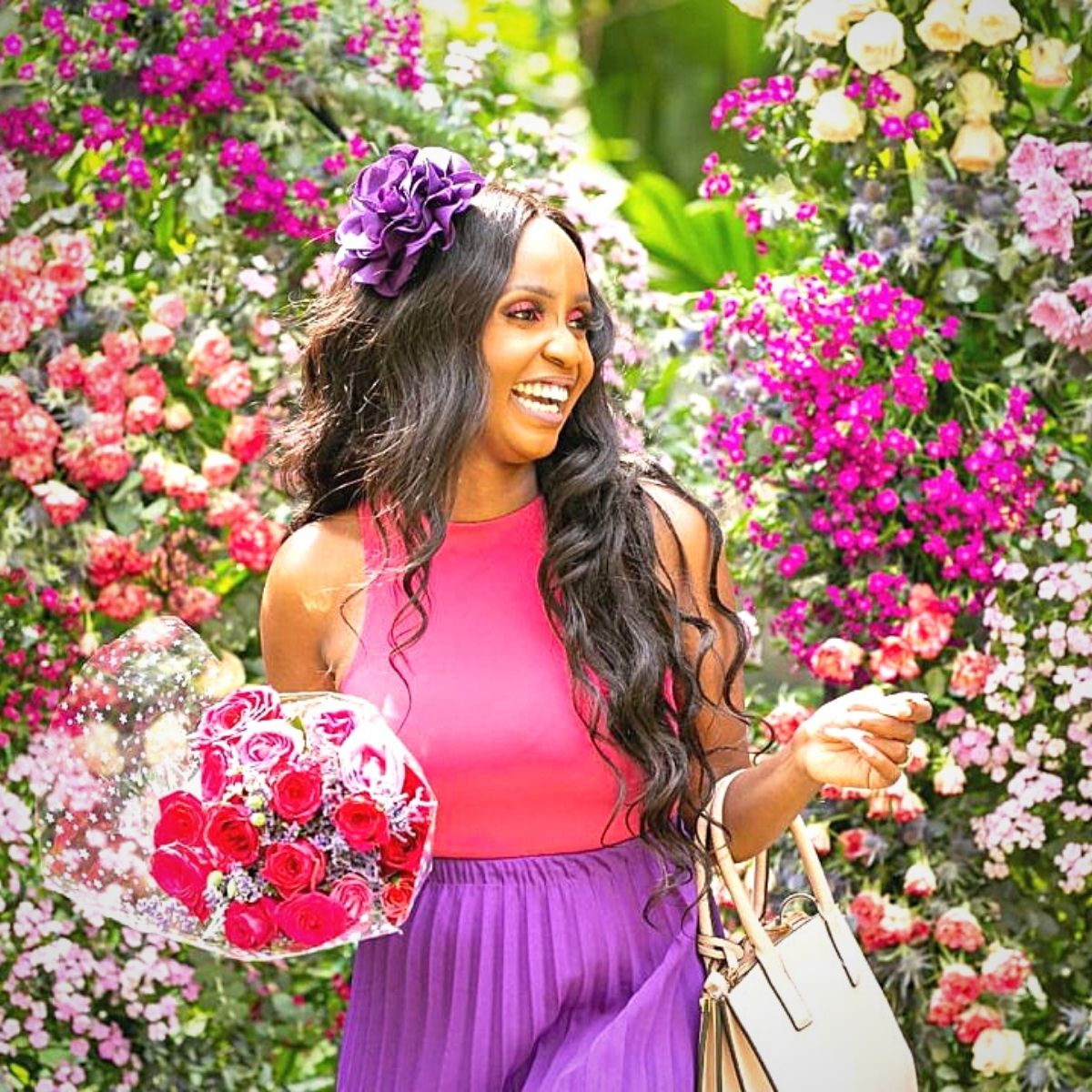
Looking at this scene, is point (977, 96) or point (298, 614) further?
point (977, 96)

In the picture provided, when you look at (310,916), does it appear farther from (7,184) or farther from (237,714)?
(7,184)

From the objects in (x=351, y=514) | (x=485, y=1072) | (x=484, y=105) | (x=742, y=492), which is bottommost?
(x=485, y=1072)

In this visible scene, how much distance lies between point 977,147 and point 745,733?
1.14 meters

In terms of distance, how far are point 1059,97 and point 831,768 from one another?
163 cm

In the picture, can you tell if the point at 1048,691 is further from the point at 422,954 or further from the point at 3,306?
the point at 3,306

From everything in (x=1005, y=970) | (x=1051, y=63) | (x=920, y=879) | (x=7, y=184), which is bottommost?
(x=1005, y=970)

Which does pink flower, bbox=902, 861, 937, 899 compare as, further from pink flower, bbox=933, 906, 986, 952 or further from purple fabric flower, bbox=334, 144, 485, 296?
purple fabric flower, bbox=334, 144, 485, 296

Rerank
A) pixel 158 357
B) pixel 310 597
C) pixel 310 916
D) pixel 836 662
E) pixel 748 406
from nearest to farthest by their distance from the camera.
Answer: pixel 310 916
pixel 310 597
pixel 836 662
pixel 748 406
pixel 158 357

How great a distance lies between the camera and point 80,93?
3.59m

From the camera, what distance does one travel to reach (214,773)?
6.88ft

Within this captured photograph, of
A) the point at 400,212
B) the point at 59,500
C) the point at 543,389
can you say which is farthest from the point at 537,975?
the point at 59,500

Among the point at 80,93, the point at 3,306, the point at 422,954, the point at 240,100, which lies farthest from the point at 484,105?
the point at 422,954

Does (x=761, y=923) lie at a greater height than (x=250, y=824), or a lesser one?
lesser

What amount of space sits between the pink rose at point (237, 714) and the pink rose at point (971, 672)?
4.30 feet
